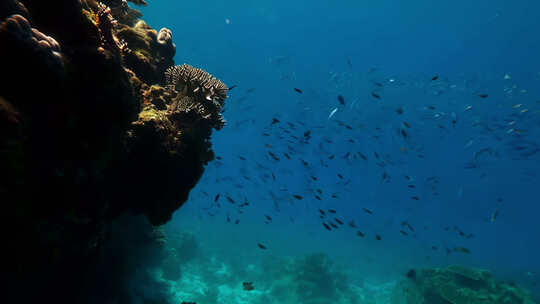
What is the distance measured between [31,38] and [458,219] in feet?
388

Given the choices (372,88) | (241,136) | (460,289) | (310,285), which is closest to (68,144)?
(460,289)

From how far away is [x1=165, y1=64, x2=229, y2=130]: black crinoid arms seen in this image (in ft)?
21.9

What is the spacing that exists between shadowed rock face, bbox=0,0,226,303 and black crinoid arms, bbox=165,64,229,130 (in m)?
0.49

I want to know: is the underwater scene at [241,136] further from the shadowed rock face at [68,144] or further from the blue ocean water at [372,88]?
the blue ocean water at [372,88]

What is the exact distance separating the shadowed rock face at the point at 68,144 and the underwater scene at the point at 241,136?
0.08ft

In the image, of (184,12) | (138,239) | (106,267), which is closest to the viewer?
(106,267)

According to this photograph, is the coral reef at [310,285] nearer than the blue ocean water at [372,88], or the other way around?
the coral reef at [310,285]

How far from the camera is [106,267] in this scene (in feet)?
23.0

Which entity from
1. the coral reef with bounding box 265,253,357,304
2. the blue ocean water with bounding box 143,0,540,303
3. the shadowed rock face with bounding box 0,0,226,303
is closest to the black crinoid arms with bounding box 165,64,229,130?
the shadowed rock face with bounding box 0,0,226,303

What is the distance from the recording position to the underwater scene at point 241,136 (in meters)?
3.36

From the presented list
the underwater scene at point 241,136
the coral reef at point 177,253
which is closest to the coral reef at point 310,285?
the underwater scene at point 241,136

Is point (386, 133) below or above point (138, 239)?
above

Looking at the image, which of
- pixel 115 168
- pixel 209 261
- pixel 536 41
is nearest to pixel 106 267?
pixel 115 168

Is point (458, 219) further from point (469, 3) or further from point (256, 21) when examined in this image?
point (256, 21)
